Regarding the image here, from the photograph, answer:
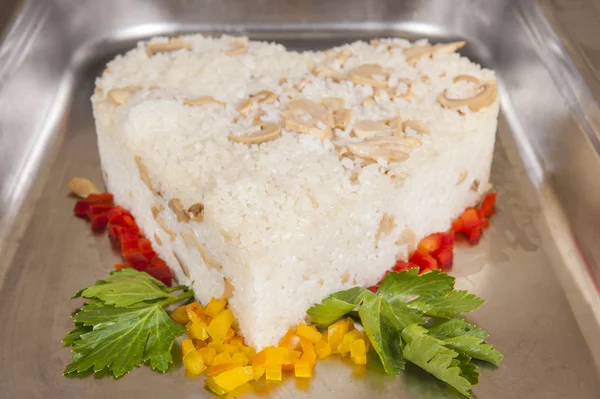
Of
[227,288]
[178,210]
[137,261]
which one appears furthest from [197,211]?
[137,261]

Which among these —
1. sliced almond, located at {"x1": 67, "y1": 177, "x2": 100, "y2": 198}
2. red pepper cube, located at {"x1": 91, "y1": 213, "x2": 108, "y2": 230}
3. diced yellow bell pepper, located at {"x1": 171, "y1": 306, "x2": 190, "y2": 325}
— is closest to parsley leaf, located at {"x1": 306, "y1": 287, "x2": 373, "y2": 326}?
diced yellow bell pepper, located at {"x1": 171, "y1": 306, "x2": 190, "y2": 325}

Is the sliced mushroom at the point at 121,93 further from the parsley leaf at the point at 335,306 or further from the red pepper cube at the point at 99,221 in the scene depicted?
the parsley leaf at the point at 335,306

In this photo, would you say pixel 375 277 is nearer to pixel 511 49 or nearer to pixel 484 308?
pixel 484 308

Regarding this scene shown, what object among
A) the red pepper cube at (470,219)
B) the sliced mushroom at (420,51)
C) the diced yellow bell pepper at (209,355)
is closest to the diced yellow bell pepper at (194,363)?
the diced yellow bell pepper at (209,355)

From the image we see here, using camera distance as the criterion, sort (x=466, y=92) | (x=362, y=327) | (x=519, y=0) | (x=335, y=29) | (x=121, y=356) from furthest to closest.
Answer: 1. (x=335, y=29)
2. (x=519, y=0)
3. (x=466, y=92)
4. (x=362, y=327)
5. (x=121, y=356)

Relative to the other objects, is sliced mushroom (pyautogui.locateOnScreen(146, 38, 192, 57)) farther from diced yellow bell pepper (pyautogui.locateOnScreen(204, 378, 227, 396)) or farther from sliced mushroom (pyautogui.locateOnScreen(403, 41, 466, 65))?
diced yellow bell pepper (pyautogui.locateOnScreen(204, 378, 227, 396))

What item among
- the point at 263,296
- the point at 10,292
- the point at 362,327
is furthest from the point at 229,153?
the point at 10,292

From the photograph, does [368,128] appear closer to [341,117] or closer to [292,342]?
[341,117]
